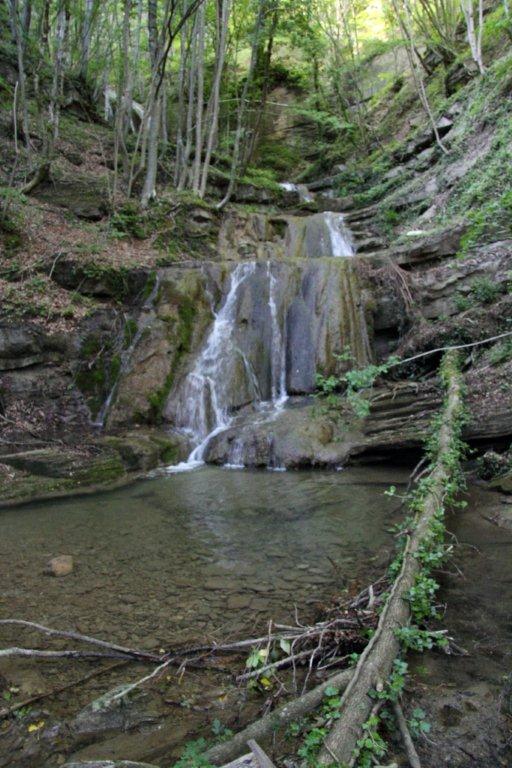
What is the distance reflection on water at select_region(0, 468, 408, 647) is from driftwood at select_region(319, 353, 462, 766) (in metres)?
0.84

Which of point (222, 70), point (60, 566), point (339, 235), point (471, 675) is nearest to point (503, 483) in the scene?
point (471, 675)

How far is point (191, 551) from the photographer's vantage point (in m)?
5.21

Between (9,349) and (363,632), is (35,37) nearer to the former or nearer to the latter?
(9,349)

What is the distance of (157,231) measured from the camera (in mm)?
14969

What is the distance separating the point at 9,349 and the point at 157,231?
6.73 meters

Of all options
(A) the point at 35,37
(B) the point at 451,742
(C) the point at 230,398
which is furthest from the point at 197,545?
(A) the point at 35,37

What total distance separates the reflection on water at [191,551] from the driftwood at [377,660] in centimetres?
84

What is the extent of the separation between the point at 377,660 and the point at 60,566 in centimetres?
341

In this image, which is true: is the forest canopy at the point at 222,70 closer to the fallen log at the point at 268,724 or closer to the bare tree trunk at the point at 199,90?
the bare tree trunk at the point at 199,90

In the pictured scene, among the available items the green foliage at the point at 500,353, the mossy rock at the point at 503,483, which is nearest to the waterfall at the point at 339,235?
the green foliage at the point at 500,353

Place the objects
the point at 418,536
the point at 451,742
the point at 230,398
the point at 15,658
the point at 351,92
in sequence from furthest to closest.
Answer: the point at 351,92 < the point at 230,398 < the point at 418,536 < the point at 15,658 < the point at 451,742

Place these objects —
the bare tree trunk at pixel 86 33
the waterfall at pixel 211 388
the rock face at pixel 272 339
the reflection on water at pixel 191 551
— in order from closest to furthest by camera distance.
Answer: the reflection on water at pixel 191 551, the waterfall at pixel 211 388, the rock face at pixel 272 339, the bare tree trunk at pixel 86 33

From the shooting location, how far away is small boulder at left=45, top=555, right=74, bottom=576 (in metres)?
4.73

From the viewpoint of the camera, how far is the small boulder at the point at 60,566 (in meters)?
4.73
